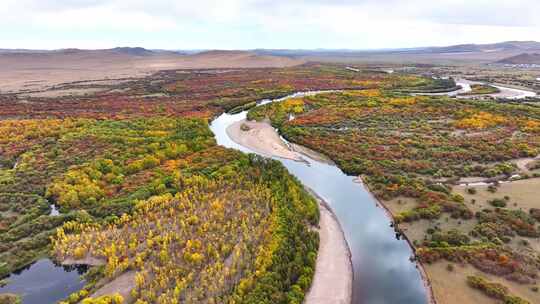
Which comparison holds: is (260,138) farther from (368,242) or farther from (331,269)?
(331,269)

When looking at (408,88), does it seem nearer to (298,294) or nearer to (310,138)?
(310,138)

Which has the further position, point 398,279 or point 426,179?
point 426,179

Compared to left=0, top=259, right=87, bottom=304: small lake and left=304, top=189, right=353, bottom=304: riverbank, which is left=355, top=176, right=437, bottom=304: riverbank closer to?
left=304, top=189, right=353, bottom=304: riverbank

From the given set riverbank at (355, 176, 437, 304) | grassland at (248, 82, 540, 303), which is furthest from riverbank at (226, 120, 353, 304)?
grassland at (248, 82, 540, 303)

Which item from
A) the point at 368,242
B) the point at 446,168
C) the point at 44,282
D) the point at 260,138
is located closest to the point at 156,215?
the point at 44,282

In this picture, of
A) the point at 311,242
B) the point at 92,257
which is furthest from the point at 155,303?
the point at 311,242

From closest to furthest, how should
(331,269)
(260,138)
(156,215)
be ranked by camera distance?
(331,269) < (156,215) < (260,138)

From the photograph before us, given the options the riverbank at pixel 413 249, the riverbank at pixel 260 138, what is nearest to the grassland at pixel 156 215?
the riverbank at pixel 260 138
